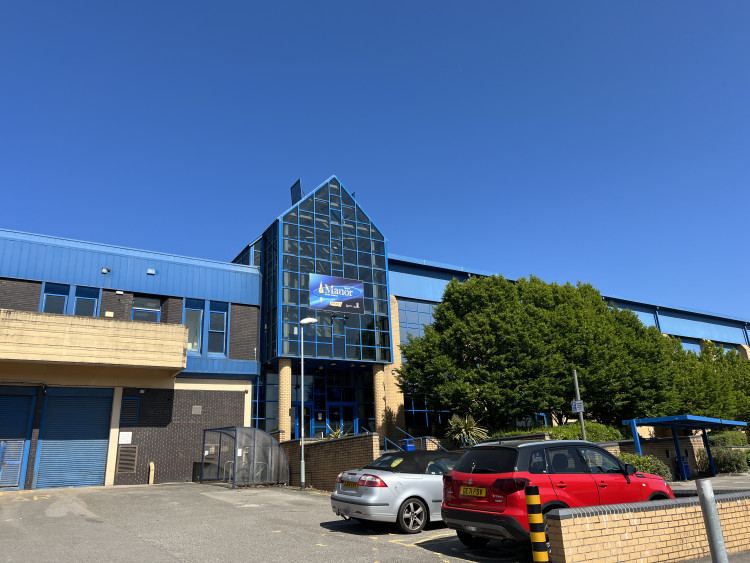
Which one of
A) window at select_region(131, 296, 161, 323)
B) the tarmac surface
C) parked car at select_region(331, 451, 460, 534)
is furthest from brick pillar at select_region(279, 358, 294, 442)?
parked car at select_region(331, 451, 460, 534)

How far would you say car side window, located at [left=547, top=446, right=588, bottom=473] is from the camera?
765 cm

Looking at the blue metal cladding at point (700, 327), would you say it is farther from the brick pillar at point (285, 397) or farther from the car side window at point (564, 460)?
the car side window at point (564, 460)

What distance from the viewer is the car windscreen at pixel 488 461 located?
7.43 meters

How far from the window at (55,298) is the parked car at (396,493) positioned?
19.2 meters

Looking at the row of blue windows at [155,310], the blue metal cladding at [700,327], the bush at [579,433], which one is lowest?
the bush at [579,433]

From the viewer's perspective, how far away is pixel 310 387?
29156 mm

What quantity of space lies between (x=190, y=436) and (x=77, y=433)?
15.4ft

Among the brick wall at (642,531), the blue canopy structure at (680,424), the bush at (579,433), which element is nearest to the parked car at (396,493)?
the brick wall at (642,531)

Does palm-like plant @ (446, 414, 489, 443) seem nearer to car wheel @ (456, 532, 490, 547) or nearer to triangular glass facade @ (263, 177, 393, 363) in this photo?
triangular glass facade @ (263, 177, 393, 363)

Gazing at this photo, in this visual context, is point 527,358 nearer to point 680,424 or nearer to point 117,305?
point 680,424

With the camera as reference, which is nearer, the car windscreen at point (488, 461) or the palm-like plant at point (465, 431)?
the car windscreen at point (488, 461)

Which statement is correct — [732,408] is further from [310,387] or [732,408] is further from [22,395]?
[22,395]

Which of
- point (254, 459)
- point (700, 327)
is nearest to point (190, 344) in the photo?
point (254, 459)

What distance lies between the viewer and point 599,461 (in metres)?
8.13
